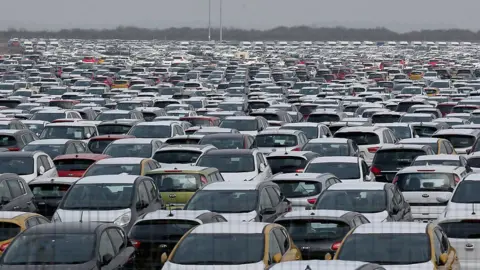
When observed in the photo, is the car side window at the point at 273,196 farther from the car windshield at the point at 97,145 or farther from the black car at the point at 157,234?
the car windshield at the point at 97,145

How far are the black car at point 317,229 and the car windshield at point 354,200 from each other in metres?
2.14

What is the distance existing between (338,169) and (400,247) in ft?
30.6

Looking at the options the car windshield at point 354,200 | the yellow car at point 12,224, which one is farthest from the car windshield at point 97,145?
the yellow car at point 12,224

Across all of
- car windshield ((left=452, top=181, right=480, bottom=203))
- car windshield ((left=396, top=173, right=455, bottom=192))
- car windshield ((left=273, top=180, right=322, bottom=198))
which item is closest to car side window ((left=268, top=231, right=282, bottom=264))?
car windshield ((left=452, top=181, right=480, bottom=203))

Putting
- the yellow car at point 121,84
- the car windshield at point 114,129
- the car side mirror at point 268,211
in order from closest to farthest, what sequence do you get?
the car side mirror at point 268,211
the car windshield at point 114,129
the yellow car at point 121,84

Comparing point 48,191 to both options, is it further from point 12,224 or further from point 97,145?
point 97,145

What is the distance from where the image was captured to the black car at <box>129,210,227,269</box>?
1541cm

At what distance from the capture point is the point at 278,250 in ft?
46.1

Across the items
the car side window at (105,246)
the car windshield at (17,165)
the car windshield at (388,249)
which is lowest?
the car windshield at (17,165)

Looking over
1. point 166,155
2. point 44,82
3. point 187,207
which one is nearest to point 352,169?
point 166,155

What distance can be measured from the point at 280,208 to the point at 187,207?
1.77m

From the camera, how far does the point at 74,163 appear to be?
2453 centimetres

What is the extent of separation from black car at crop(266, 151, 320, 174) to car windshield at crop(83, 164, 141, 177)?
11.8 feet

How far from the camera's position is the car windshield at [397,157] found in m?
24.9
